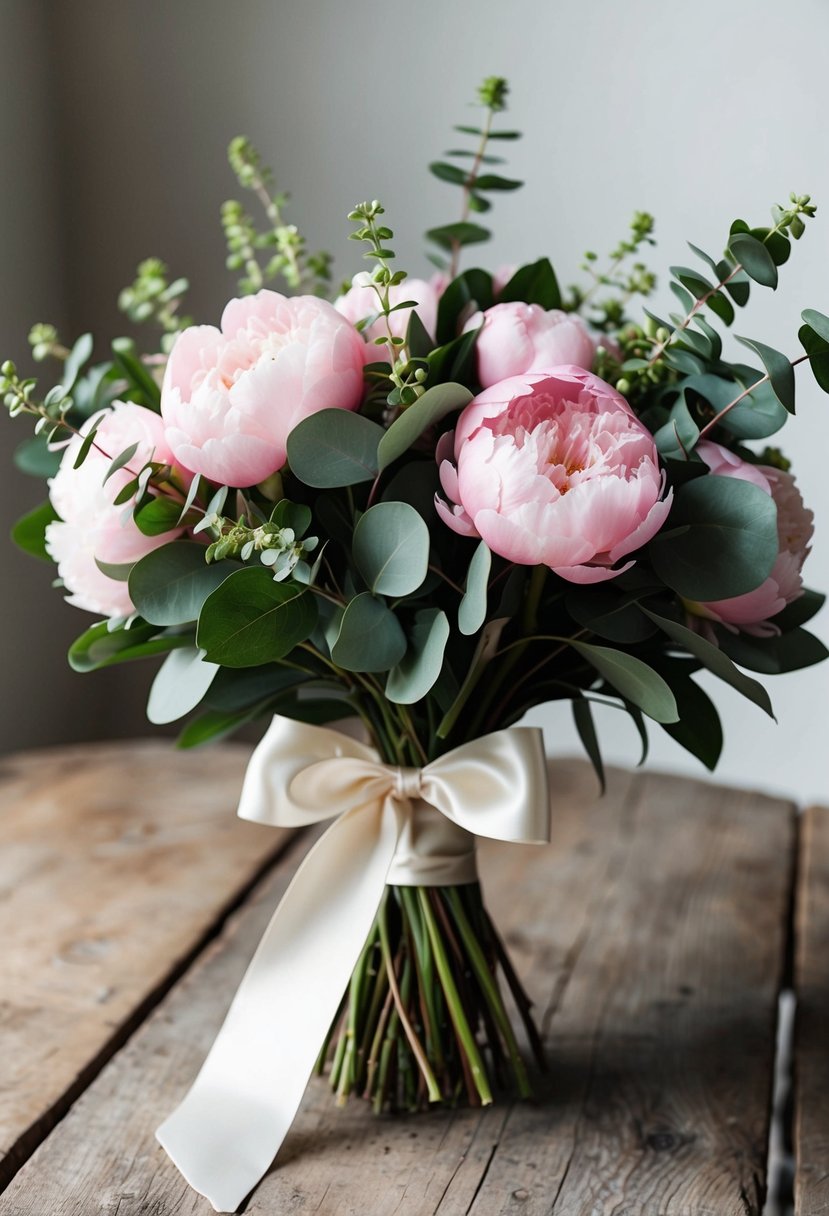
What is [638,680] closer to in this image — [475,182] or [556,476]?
[556,476]

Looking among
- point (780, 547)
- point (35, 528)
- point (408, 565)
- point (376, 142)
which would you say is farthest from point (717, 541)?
point (376, 142)

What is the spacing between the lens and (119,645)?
748 mm

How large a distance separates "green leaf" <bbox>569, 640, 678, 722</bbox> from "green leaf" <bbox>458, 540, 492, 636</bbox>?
7 centimetres

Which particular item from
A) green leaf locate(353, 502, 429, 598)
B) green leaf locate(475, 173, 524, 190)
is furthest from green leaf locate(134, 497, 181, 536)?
green leaf locate(475, 173, 524, 190)

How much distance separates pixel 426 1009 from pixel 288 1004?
9 centimetres

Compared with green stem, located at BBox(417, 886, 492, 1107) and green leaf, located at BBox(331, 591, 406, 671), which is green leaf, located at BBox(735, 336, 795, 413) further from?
green stem, located at BBox(417, 886, 492, 1107)

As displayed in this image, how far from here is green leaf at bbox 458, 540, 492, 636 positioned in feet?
2.00

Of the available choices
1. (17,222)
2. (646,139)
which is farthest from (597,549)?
(17,222)

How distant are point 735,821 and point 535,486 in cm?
86

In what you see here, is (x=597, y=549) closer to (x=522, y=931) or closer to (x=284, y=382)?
(x=284, y=382)

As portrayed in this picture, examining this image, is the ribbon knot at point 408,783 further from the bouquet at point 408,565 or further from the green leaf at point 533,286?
the green leaf at point 533,286

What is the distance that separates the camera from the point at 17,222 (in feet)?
6.68

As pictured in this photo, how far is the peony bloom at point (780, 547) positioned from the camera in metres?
0.66

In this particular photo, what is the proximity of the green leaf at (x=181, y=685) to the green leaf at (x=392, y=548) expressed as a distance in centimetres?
12
